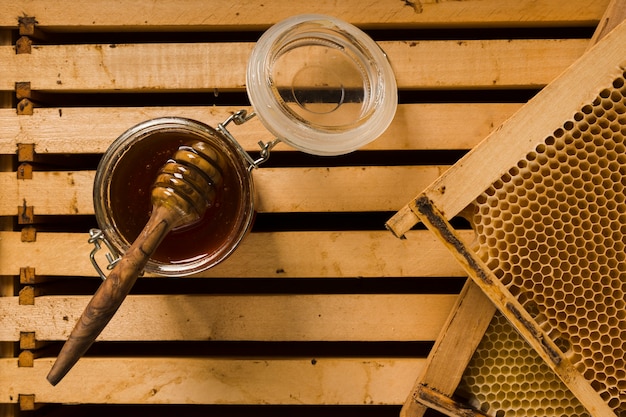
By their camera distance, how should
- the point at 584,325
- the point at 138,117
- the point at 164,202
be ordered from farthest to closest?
1. the point at 138,117
2. the point at 584,325
3. the point at 164,202

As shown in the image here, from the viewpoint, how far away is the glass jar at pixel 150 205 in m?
0.76

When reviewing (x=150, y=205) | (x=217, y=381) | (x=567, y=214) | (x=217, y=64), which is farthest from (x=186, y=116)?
(x=567, y=214)

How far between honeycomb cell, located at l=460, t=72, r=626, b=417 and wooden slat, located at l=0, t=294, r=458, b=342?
0.57ft

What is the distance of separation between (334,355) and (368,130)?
1.45ft

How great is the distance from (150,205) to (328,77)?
37cm

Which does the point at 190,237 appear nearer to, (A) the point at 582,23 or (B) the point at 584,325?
(B) the point at 584,325

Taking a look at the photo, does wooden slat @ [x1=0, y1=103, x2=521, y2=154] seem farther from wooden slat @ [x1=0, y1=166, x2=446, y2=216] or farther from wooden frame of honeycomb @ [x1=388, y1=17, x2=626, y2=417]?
wooden frame of honeycomb @ [x1=388, y1=17, x2=626, y2=417]

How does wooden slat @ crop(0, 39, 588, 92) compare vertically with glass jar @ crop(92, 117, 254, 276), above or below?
above

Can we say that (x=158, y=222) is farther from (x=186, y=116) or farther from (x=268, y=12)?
(x=268, y=12)

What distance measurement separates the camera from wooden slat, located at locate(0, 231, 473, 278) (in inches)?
37.0

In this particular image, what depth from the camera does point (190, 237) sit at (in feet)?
2.55

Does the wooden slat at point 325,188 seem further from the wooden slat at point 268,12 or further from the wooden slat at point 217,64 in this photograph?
the wooden slat at point 268,12

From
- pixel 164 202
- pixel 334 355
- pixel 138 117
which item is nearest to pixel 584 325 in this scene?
pixel 334 355

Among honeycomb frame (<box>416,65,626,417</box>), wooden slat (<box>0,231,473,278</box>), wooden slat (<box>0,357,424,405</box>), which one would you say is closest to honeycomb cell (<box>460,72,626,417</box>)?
honeycomb frame (<box>416,65,626,417</box>)
